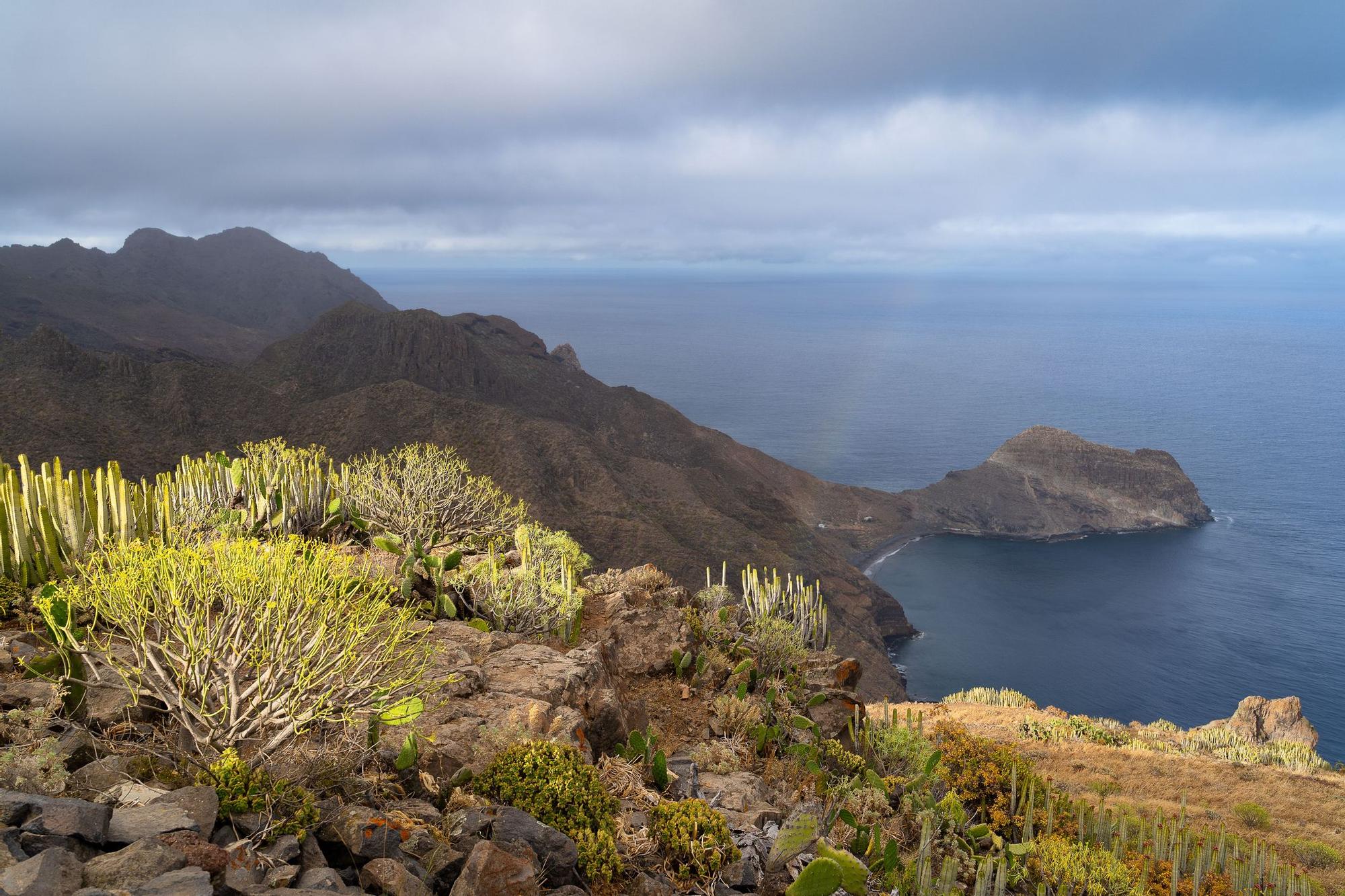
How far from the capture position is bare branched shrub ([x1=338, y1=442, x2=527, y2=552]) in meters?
17.0

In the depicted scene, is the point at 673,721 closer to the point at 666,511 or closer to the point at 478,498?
the point at 478,498

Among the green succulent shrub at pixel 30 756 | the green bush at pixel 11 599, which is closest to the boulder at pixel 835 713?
the green succulent shrub at pixel 30 756

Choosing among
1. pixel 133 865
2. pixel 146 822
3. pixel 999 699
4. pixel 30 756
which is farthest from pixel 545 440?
pixel 133 865

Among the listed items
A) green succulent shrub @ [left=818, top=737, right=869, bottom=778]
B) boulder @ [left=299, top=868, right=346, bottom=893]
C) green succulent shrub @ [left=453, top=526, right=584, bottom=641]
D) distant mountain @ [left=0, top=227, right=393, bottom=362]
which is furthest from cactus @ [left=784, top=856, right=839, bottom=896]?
distant mountain @ [left=0, top=227, right=393, bottom=362]

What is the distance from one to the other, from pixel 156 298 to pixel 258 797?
174 meters

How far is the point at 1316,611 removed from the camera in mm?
72375

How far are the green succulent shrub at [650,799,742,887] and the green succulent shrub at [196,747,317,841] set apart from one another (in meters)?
3.51

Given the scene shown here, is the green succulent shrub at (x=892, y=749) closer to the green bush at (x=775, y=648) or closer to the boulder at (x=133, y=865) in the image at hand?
the green bush at (x=775, y=648)

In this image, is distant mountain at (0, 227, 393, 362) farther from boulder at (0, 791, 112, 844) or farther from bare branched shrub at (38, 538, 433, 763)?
boulder at (0, 791, 112, 844)

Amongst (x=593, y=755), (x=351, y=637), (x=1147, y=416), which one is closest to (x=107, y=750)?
(x=351, y=637)

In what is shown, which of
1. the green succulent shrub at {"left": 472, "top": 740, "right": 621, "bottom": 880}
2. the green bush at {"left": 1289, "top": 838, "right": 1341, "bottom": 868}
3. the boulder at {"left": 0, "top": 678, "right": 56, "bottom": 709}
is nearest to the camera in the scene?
the boulder at {"left": 0, "top": 678, "right": 56, "bottom": 709}

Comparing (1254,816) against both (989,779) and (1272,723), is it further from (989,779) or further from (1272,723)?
(1272,723)

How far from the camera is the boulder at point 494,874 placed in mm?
5516

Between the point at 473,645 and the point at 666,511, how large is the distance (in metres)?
47.4
